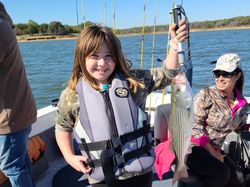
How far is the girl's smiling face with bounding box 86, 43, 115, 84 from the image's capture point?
5.95ft

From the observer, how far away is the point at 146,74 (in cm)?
194

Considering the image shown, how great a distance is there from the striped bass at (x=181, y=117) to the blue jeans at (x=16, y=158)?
3.51ft

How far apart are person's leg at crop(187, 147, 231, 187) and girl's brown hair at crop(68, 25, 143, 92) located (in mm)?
996

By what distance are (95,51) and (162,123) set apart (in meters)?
1.13

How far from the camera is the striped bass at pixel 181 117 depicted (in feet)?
5.15

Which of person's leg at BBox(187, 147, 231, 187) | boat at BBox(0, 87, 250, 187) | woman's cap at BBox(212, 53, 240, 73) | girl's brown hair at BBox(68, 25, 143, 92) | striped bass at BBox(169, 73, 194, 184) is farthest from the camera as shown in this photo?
boat at BBox(0, 87, 250, 187)

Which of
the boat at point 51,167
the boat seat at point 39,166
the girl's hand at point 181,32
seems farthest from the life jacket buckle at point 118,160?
the boat seat at point 39,166

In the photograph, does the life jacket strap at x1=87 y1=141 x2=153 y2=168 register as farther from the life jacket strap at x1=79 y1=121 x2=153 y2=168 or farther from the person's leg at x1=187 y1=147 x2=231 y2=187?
the person's leg at x1=187 y1=147 x2=231 y2=187

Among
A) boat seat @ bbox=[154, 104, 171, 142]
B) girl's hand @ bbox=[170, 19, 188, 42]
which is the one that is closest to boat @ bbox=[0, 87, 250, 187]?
boat seat @ bbox=[154, 104, 171, 142]

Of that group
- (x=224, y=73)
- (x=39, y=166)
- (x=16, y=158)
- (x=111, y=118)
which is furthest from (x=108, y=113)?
(x=39, y=166)

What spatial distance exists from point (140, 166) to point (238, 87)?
1.38 meters

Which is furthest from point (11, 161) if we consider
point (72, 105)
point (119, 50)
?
point (119, 50)

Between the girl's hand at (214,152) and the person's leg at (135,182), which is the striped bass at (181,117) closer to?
the person's leg at (135,182)

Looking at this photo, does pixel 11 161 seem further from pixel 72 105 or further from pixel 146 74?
pixel 146 74
